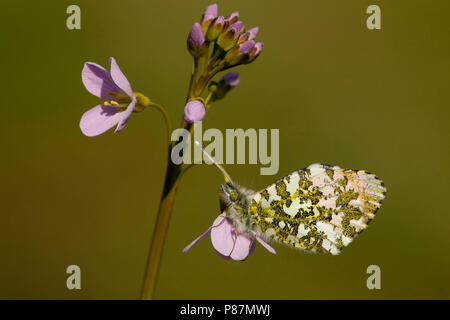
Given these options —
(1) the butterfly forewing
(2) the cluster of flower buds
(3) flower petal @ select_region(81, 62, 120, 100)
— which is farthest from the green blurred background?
(2) the cluster of flower buds

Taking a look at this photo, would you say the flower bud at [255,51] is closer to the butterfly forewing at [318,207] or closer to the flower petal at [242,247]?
the butterfly forewing at [318,207]

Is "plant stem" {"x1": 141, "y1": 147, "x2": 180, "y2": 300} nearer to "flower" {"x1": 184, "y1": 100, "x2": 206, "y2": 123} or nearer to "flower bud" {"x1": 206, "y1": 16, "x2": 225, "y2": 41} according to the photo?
"flower" {"x1": 184, "y1": 100, "x2": 206, "y2": 123}

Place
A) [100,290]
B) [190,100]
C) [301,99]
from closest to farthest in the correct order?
[190,100] → [100,290] → [301,99]

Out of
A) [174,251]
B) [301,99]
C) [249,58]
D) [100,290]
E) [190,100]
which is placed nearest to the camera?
[190,100]

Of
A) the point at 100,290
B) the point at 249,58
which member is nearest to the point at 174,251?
the point at 100,290

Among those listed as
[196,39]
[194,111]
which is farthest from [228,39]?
[194,111]
